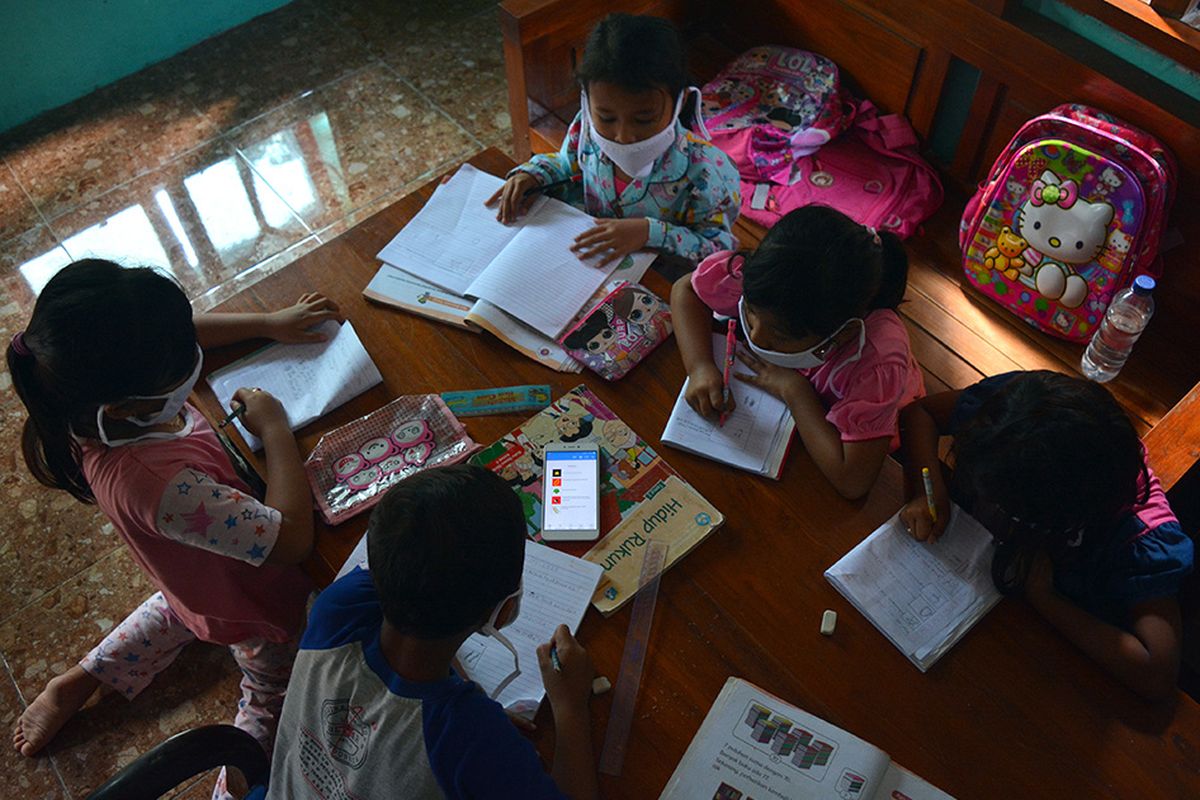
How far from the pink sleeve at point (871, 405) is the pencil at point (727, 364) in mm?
170

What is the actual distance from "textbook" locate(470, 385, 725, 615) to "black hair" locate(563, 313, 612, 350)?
0.30 ft

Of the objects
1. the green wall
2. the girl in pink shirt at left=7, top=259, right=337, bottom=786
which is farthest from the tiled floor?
the girl in pink shirt at left=7, top=259, right=337, bottom=786

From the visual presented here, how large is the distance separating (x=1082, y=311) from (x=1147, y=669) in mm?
1096

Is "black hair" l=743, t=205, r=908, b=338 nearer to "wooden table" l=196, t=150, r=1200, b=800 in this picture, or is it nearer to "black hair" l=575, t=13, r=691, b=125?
"wooden table" l=196, t=150, r=1200, b=800

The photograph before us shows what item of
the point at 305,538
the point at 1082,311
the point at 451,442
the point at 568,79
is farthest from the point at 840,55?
the point at 305,538

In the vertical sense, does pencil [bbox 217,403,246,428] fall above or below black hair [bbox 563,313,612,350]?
below

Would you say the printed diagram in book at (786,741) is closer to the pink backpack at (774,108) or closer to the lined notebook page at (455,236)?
the lined notebook page at (455,236)

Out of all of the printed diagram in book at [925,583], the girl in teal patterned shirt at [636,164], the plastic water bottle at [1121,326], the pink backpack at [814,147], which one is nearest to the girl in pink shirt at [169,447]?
the girl in teal patterned shirt at [636,164]

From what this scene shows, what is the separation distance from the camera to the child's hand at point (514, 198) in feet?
5.92

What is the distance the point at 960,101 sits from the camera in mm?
2354

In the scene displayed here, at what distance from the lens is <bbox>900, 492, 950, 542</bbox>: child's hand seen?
4.50 ft

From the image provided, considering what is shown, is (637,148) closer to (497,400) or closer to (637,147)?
(637,147)

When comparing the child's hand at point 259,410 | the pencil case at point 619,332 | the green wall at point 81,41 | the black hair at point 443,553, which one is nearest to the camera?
the black hair at point 443,553

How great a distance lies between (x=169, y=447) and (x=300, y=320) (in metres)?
0.36
